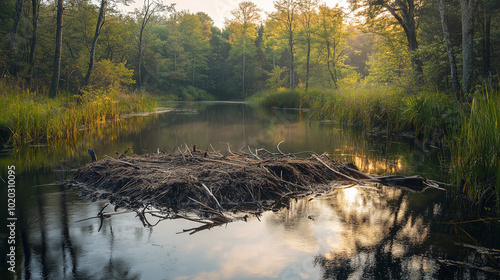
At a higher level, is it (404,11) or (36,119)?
(404,11)

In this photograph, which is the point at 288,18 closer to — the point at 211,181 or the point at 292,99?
the point at 292,99

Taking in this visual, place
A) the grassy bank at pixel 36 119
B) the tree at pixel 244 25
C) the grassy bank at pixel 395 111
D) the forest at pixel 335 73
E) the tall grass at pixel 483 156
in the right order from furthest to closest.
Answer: the tree at pixel 244 25 < the grassy bank at pixel 395 111 < the grassy bank at pixel 36 119 < the forest at pixel 335 73 < the tall grass at pixel 483 156

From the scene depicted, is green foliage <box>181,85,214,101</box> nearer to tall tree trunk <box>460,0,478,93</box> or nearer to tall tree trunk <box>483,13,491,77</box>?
tall tree trunk <box>483,13,491,77</box>

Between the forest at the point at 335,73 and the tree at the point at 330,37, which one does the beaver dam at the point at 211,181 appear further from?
the tree at the point at 330,37

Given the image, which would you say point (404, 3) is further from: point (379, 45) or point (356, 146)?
point (356, 146)

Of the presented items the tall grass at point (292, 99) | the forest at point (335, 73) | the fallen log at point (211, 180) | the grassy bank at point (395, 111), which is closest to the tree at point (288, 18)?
the forest at point (335, 73)

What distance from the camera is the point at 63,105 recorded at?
44.5 feet

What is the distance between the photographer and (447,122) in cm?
1014

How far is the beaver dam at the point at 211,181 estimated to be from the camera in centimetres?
450

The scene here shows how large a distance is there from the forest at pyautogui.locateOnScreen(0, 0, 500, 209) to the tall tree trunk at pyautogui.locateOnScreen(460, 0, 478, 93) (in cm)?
3

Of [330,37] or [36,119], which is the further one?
[330,37]

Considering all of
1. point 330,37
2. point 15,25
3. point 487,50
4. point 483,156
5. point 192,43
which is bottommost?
point 483,156

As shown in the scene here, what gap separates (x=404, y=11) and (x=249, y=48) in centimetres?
4067

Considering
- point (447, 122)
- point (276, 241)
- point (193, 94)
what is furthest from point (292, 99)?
point (193, 94)
